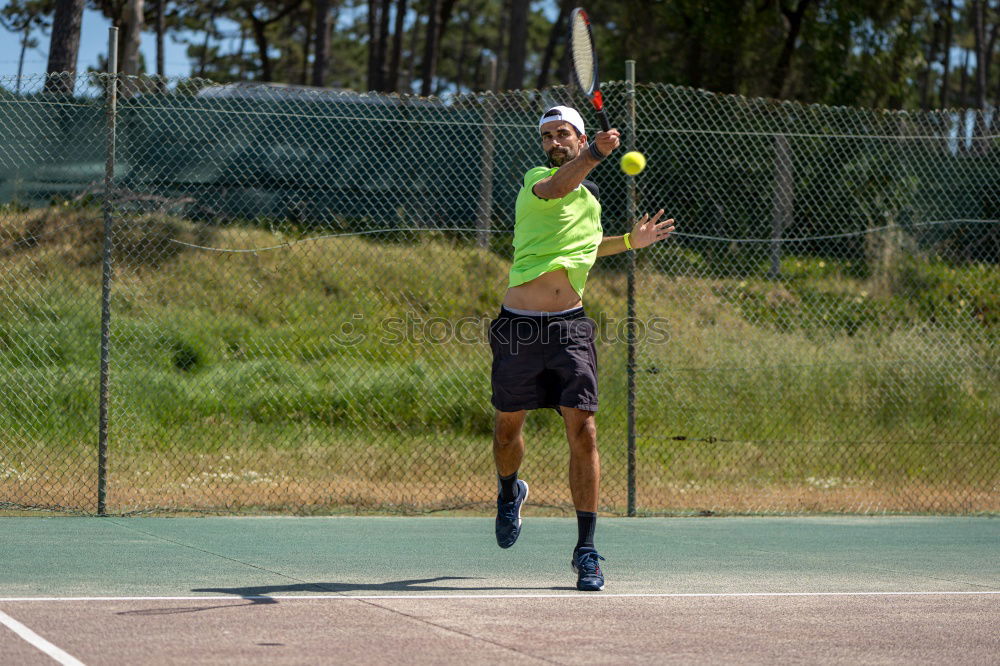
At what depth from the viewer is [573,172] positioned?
5.59 meters

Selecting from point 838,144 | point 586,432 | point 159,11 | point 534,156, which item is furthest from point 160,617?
point 159,11

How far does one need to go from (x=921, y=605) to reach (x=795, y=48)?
64.5 feet

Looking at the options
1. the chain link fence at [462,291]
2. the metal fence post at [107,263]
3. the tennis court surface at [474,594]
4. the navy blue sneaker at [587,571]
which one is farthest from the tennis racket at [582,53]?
the metal fence post at [107,263]

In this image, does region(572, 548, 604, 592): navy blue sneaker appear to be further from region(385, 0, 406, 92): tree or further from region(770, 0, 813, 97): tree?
region(385, 0, 406, 92): tree

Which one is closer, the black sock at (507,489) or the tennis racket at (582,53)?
the black sock at (507,489)

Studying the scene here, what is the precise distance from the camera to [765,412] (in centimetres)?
1077

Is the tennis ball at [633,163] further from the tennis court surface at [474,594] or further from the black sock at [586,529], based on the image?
the tennis court surface at [474,594]

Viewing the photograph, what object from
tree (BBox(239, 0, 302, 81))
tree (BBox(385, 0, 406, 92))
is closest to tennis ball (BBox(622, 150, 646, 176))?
tree (BBox(385, 0, 406, 92))

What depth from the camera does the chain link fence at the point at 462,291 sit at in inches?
375

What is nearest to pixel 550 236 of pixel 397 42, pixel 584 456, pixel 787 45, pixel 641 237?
pixel 641 237

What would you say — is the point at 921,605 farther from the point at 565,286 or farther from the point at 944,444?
the point at 944,444

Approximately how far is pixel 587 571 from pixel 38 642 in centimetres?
243

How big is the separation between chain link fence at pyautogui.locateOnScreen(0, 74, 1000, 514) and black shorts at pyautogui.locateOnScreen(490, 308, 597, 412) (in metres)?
3.01

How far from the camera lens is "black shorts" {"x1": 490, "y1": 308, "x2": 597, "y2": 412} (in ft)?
19.1
